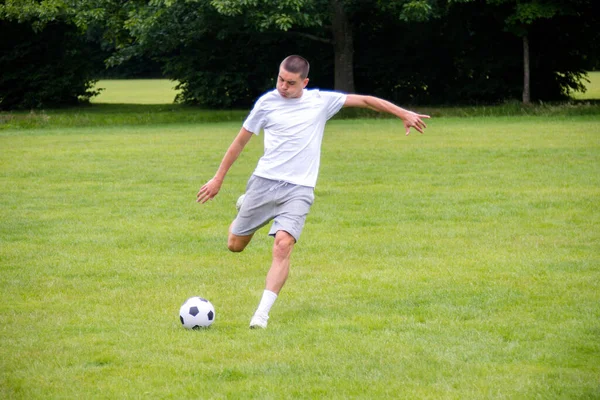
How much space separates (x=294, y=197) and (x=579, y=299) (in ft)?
8.31

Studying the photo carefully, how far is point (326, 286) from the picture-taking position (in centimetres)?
859

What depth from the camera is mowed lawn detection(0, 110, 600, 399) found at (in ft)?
19.3

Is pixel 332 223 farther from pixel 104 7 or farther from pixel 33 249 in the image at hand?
pixel 104 7

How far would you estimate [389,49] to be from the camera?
4119 cm

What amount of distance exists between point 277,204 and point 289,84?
0.96 meters

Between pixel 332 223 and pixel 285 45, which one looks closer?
pixel 332 223

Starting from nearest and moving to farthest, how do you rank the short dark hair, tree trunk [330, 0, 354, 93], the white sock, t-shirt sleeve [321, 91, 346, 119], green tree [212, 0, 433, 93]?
1. the white sock
2. the short dark hair
3. t-shirt sleeve [321, 91, 346, 119]
4. green tree [212, 0, 433, 93]
5. tree trunk [330, 0, 354, 93]

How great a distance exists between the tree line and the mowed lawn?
17.7m

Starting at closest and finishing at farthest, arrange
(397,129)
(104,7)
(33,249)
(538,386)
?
(538,386), (33,249), (397,129), (104,7)

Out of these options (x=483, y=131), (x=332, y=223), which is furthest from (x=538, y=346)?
(x=483, y=131)

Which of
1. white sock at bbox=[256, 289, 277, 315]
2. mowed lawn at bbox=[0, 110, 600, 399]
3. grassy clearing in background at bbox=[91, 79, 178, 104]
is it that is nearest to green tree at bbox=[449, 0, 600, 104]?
grassy clearing in background at bbox=[91, 79, 178, 104]

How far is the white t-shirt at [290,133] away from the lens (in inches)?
295

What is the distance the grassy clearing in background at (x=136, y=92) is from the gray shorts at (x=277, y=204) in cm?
3428

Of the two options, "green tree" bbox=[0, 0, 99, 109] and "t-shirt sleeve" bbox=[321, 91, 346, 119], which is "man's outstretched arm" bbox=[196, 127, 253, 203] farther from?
"green tree" bbox=[0, 0, 99, 109]
